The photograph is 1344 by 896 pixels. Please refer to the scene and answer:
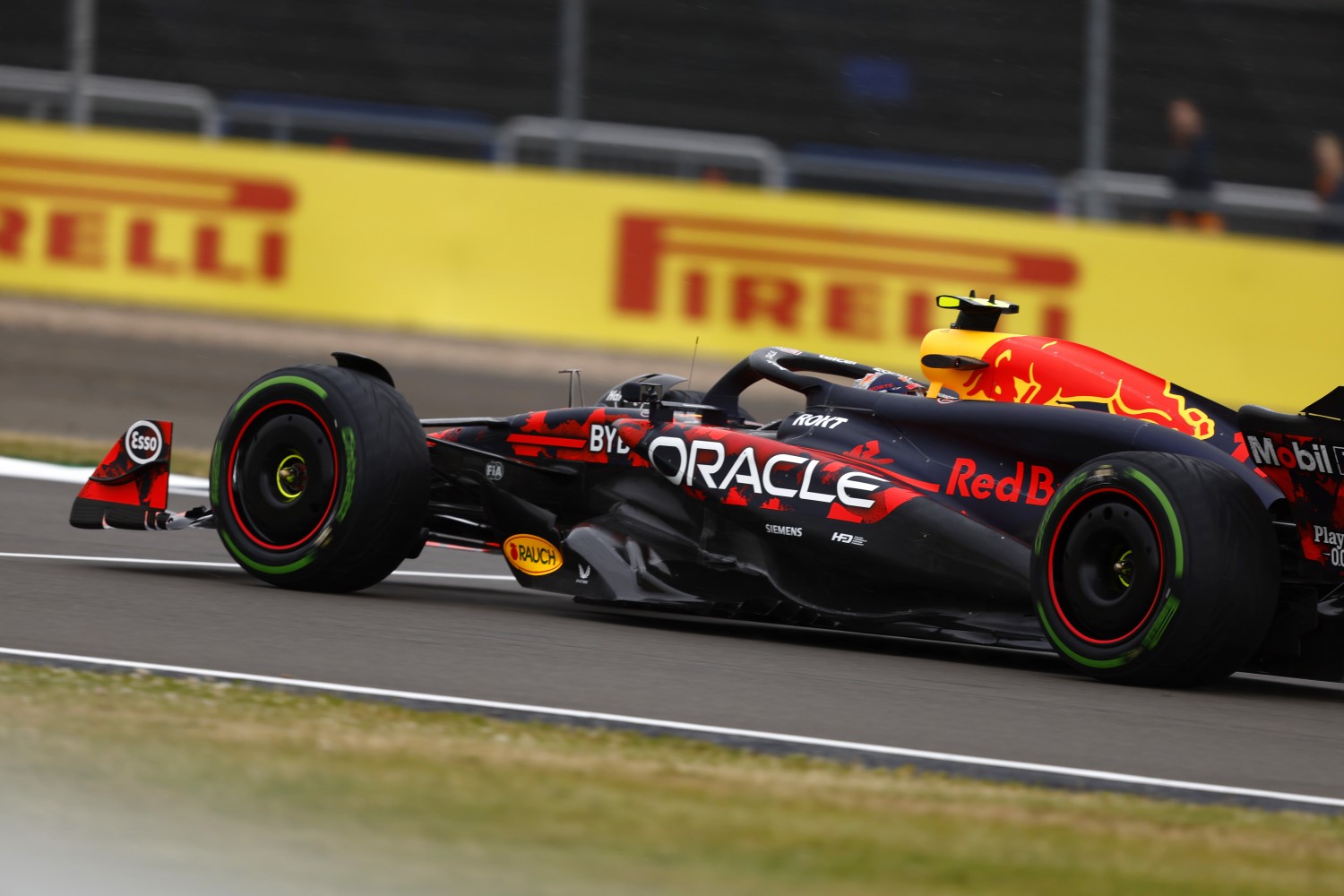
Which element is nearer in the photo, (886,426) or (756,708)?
(756,708)

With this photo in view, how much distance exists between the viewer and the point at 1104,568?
6309mm

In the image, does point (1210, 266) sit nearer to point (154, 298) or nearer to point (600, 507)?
point (154, 298)

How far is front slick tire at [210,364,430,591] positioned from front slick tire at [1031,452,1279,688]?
221cm

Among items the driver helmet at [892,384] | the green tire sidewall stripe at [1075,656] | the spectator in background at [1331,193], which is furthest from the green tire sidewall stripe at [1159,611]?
the spectator in background at [1331,193]

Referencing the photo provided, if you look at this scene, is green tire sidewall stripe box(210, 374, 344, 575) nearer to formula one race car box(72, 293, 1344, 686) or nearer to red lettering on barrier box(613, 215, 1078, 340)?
formula one race car box(72, 293, 1344, 686)

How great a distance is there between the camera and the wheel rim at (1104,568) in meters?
6.15

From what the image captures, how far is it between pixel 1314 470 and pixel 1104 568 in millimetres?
655

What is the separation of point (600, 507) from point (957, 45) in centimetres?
1488

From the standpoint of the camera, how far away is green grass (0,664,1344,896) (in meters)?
3.96

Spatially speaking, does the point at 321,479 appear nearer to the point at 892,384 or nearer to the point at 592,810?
the point at 892,384

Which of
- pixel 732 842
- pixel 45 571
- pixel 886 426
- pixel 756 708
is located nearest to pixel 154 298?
pixel 45 571

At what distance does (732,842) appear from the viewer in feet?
13.6

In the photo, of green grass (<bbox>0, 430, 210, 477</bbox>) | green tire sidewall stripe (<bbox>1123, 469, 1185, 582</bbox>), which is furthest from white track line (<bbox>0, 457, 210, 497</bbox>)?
green tire sidewall stripe (<bbox>1123, 469, 1185, 582</bbox>)

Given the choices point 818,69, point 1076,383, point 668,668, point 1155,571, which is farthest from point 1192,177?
A: point 668,668
